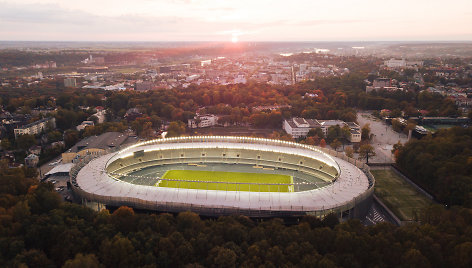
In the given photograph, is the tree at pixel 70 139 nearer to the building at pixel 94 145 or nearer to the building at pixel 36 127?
the building at pixel 94 145

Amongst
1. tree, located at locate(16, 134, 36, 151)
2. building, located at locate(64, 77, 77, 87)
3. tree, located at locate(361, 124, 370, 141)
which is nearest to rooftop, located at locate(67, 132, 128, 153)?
tree, located at locate(16, 134, 36, 151)

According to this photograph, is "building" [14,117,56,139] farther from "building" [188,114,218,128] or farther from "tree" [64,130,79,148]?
"building" [188,114,218,128]

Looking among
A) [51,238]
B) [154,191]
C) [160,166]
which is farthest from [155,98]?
[51,238]

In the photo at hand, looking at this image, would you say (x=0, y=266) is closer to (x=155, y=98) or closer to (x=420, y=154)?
(x=420, y=154)

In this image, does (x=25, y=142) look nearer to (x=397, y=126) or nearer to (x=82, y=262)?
(x=82, y=262)

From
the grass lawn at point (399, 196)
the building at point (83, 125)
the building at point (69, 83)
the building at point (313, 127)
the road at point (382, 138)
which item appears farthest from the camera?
the building at point (69, 83)

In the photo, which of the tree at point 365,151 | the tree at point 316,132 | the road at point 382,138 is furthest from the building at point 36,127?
the road at point 382,138
